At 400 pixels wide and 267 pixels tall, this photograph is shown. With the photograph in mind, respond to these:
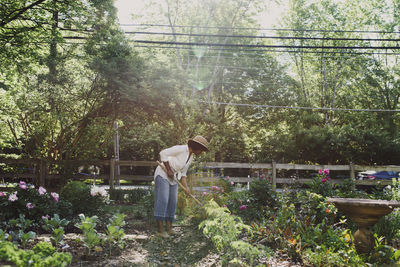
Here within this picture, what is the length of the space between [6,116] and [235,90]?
51.1ft

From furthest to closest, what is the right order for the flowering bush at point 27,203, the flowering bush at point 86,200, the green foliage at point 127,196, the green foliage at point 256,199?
the green foliage at point 127,196
the green foliage at point 256,199
the flowering bush at point 86,200
the flowering bush at point 27,203

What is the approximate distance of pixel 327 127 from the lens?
16641 millimetres

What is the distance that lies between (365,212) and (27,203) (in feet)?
16.2

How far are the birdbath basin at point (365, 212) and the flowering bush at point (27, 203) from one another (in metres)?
4.46

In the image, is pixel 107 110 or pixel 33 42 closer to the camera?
pixel 33 42

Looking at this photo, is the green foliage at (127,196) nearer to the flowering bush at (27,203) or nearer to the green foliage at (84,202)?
the green foliage at (84,202)

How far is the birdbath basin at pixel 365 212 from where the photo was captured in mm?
4051

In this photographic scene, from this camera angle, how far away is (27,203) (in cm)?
522

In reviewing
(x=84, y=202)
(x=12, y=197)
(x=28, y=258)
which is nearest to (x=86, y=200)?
(x=84, y=202)

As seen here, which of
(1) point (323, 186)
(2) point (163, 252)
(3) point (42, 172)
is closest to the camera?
(2) point (163, 252)

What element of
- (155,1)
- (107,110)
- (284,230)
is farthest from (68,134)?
(155,1)

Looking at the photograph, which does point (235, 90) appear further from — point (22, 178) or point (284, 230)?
point (284, 230)

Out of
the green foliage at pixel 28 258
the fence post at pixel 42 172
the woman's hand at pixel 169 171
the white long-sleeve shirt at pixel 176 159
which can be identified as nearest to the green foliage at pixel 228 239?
the woman's hand at pixel 169 171

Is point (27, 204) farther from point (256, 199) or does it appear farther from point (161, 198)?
point (256, 199)
